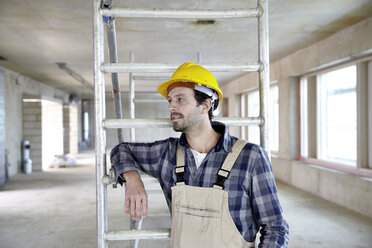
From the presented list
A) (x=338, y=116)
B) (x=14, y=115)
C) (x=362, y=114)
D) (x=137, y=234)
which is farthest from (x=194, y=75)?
(x=14, y=115)

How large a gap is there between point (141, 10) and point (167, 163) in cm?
67

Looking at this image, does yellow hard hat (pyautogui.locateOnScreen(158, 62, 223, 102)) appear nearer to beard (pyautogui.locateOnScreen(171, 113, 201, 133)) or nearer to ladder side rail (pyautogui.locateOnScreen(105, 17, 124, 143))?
beard (pyautogui.locateOnScreen(171, 113, 201, 133))

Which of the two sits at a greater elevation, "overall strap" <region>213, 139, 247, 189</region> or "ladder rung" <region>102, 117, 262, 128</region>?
"ladder rung" <region>102, 117, 262, 128</region>

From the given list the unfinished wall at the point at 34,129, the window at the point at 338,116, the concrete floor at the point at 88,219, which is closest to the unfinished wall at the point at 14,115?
the unfinished wall at the point at 34,129

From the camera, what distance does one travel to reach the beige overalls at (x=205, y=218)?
1234mm

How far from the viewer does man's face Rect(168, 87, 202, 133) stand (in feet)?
4.58

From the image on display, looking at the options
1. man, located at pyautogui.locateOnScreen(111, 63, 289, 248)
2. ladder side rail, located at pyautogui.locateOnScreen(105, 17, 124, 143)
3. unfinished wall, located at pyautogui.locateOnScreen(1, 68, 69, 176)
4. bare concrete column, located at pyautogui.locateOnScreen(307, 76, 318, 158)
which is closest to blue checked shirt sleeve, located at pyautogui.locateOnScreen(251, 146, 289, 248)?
man, located at pyautogui.locateOnScreen(111, 63, 289, 248)

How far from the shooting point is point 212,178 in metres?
1.32

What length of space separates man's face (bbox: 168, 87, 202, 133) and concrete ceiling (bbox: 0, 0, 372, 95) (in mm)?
2322

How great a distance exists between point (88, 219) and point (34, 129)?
5.48 meters

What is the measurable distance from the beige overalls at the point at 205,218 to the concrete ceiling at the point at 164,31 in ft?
8.71

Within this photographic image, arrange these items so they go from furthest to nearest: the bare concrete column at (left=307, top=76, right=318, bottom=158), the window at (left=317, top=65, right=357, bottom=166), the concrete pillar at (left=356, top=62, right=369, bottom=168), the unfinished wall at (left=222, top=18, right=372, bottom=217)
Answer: the bare concrete column at (left=307, top=76, right=318, bottom=158) → the window at (left=317, top=65, right=357, bottom=166) → the concrete pillar at (left=356, top=62, right=369, bottom=168) → the unfinished wall at (left=222, top=18, right=372, bottom=217)

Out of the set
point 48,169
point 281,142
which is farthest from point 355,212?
point 48,169

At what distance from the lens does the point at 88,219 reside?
14.0 feet
